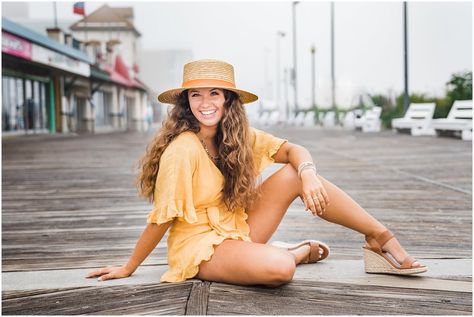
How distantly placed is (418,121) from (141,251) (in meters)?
15.9

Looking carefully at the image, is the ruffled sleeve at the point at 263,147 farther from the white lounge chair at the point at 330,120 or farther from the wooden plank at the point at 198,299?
the white lounge chair at the point at 330,120

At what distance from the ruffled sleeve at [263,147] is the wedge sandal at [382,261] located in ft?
2.01

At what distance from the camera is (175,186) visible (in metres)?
2.63

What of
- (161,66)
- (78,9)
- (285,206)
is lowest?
(285,206)

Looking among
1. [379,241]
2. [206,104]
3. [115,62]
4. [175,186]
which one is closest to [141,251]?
[175,186]

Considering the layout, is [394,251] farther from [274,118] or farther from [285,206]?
[274,118]

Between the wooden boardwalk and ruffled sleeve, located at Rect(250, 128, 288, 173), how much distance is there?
56cm

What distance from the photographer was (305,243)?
3170mm

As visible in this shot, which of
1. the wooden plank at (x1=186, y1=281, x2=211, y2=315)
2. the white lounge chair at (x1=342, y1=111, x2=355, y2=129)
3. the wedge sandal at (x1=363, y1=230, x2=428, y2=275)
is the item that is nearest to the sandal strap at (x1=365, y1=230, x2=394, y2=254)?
the wedge sandal at (x1=363, y1=230, x2=428, y2=275)

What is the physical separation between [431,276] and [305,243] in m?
0.62

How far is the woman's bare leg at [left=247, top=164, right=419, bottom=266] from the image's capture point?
2908 mm

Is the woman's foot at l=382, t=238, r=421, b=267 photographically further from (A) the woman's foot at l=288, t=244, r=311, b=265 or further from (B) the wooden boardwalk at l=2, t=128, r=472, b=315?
(A) the woman's foot at l=288, t=244, r=311, b=265

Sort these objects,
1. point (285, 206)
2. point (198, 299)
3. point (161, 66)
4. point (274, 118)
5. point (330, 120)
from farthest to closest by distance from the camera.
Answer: point (161, 66) → point (274, 118) → point (330, 120) → point (285, 206) → point (198, 299)

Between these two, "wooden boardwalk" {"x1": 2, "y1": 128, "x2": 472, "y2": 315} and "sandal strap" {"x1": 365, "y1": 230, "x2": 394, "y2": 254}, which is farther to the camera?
"sandal strap" {"x1": 365, "y1": 230, "x2": 394, "y2": 254}
